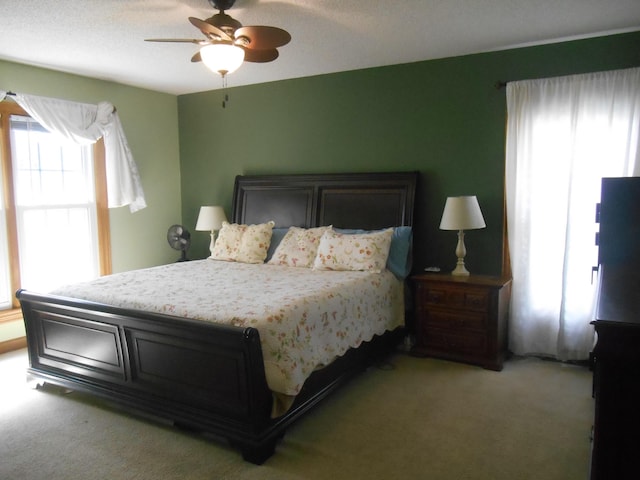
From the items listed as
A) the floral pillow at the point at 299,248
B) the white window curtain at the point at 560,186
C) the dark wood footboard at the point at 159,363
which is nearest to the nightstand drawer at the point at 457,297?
the white window curtain at the point at 560,186

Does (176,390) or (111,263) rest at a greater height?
(111,263)

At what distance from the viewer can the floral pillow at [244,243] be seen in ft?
14.2

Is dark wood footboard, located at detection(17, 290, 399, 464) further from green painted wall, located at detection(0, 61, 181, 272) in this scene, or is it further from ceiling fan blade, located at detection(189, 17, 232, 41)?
green painted wall, located at detection(0, 61, 181, 272)

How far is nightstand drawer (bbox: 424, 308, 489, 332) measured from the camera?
3.55 meters

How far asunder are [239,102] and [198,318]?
3236 mm

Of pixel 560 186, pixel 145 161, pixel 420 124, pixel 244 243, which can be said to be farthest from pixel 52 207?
pixel 560 186

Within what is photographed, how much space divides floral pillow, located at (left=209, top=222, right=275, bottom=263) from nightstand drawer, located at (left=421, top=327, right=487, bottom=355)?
1.62 meters

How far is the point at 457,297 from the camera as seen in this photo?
3623mm

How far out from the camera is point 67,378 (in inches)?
124

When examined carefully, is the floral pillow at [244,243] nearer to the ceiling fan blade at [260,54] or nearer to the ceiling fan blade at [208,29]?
the ceiling fan blade at [260,54]

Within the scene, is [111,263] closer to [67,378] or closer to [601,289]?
[67,378]

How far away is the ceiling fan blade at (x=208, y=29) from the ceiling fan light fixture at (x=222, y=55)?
51 mm

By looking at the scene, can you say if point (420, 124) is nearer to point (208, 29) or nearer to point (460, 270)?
point (460, 270)

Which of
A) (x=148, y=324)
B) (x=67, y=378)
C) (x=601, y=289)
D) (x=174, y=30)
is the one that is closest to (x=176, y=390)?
(x=148, y=324)
